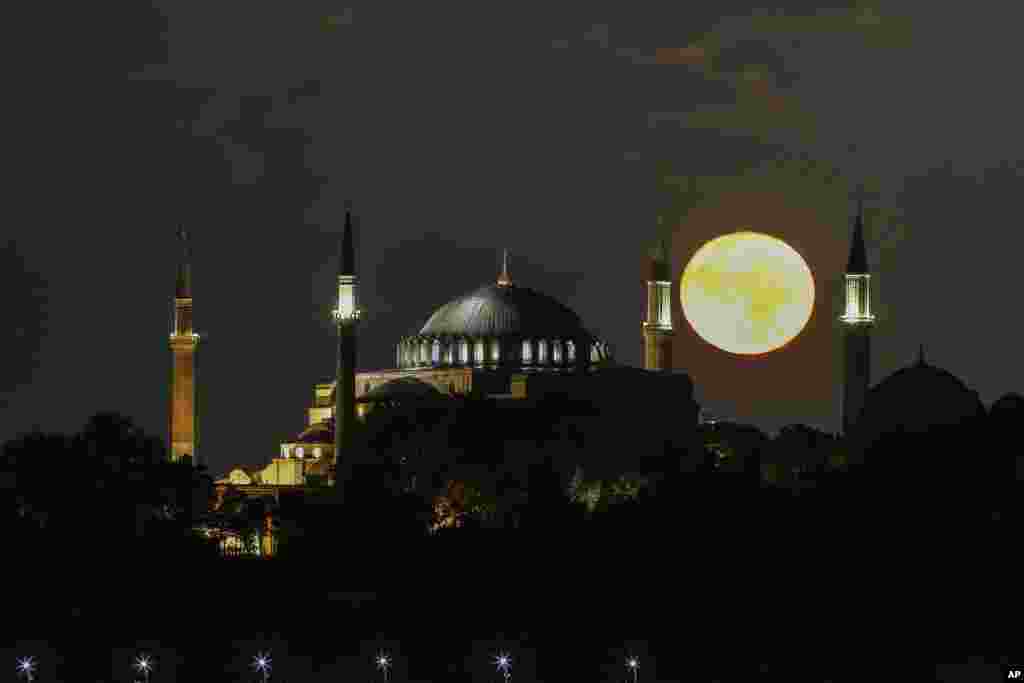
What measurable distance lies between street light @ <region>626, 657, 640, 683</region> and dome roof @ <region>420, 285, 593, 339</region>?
43.2 m

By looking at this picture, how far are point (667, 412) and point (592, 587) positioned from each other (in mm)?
32705

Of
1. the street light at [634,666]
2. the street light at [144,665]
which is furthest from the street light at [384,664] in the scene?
the street light at [634,666]

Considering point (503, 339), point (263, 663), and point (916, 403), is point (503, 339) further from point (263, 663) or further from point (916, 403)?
point (263, 663)

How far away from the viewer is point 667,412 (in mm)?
101688

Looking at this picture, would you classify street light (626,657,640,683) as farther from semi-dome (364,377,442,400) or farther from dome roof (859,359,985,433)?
semi-dome (364,377,442,400)

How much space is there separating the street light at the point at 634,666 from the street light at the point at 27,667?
972 centimetres

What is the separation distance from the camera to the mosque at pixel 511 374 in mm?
90250

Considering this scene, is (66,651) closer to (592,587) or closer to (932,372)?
(592,587)

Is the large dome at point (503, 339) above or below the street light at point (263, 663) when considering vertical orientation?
above

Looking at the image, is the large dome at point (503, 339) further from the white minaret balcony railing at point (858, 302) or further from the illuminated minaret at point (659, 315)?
the white minaret balcony railing at point (858, 302)

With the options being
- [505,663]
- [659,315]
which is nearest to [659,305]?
[659,315]

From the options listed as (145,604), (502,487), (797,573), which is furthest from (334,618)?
(502,487)

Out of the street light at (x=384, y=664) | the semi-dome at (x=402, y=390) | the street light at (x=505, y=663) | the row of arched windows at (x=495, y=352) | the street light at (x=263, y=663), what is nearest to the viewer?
the street light at (x=505, y=663)

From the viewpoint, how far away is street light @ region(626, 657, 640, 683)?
62.7 metres
